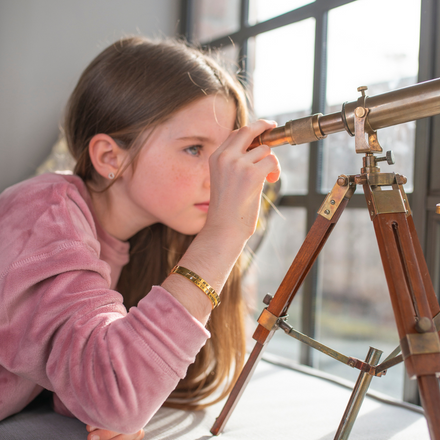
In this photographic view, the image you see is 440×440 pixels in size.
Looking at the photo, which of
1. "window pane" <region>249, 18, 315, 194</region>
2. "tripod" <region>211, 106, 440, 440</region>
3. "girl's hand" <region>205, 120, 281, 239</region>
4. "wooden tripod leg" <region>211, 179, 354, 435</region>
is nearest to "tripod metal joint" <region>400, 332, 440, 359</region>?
"tripod" <region>211, 106, 440, 440</region>

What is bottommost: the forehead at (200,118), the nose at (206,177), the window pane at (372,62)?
the nose at (206,177)

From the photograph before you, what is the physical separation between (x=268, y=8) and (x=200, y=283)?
1259mm

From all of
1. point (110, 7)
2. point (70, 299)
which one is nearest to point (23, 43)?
point (110, 7)

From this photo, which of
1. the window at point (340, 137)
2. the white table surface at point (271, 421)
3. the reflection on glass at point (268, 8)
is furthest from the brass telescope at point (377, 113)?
the reflection on glass at point (268, 8)

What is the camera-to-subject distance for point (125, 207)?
3.47 feet

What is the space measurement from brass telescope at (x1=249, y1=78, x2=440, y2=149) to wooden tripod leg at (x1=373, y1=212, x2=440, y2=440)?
0.48 feet

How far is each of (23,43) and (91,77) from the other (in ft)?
2.81

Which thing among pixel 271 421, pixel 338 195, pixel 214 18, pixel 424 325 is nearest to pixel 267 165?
pixel 338 195

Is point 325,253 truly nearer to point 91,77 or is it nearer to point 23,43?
point 91,77

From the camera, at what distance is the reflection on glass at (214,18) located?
1716 mm

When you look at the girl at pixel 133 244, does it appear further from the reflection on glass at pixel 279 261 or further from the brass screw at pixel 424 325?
the reflection on glass at pixel 279 261

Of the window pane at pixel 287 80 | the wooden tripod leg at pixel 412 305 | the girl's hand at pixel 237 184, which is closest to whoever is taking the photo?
the wooden tripod leg at pixel 412 305

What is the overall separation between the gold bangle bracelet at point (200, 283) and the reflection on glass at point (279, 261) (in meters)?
0.83

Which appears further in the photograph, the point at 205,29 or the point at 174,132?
the point at 205,29
